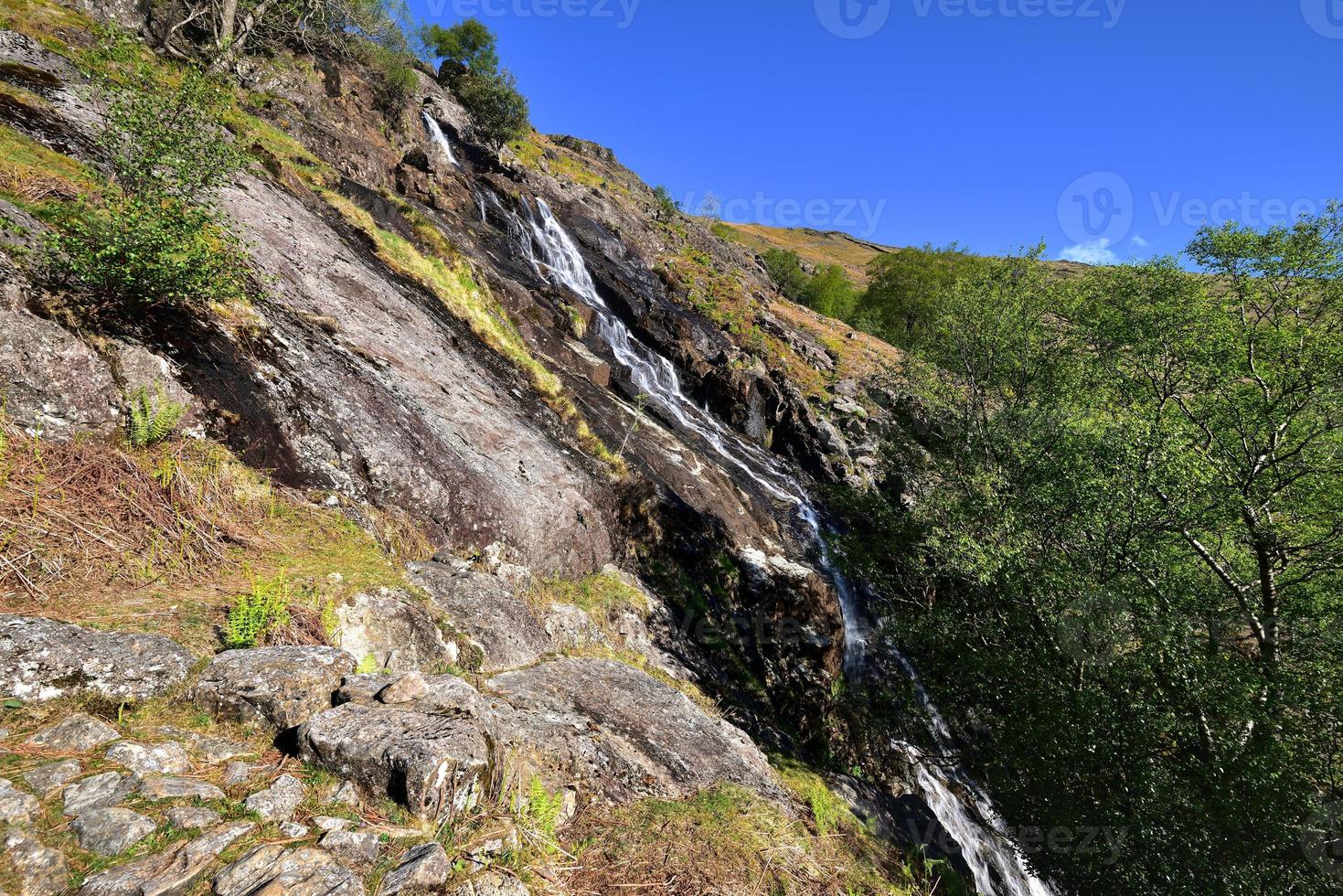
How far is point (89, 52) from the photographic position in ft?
23.5

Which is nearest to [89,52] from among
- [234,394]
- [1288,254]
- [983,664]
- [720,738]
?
[234,394]

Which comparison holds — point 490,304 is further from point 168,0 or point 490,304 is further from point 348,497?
point 168,0

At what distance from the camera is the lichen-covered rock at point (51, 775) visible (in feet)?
9.50

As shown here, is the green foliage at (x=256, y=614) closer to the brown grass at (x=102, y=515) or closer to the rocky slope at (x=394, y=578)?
the rocky slope at (x=394, y=578)

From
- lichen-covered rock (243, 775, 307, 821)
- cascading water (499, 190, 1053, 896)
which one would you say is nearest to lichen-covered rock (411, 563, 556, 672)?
lichen-covered rock (243, 775, 307, 821)

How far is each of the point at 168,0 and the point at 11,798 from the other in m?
30.9

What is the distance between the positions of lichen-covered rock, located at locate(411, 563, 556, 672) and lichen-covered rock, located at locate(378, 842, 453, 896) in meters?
4.18

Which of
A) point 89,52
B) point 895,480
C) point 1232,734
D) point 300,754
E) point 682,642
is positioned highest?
point 895,480

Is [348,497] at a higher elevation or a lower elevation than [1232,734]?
lower

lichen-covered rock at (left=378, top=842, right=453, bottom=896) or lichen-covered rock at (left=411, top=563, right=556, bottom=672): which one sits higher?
lichen-covered rock at (left=378, top=842, right=453, bottom=896)

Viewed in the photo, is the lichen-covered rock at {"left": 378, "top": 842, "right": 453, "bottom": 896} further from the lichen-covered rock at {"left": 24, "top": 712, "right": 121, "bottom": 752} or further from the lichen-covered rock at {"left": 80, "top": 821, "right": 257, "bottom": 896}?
the lichen-covered rock at {"left": 24, "top": 712, "right": 121, "bottom": 752}

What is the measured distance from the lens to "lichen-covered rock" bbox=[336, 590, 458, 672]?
616cm

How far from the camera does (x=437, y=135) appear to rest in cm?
3416

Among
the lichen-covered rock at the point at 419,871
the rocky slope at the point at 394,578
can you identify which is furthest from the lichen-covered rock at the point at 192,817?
the lichen-covered rock at the point at 419,871
